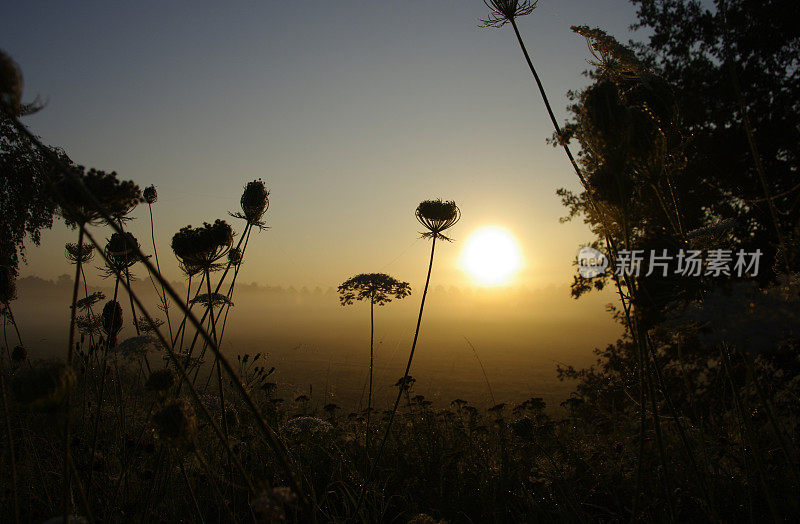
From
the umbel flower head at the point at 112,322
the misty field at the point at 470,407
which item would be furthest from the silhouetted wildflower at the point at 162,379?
the umbel flower head at the point at 112,322

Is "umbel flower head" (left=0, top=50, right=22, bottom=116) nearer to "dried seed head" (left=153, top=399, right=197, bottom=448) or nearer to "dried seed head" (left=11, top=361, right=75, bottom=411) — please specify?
"dried seed head" (left=11, top=361, right=75, bottom=411)

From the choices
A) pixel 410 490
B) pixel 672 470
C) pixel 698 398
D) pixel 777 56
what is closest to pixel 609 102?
pixel 672 470

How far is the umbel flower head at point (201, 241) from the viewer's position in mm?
3033

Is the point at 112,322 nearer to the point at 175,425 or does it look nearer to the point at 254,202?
the point at 254,202

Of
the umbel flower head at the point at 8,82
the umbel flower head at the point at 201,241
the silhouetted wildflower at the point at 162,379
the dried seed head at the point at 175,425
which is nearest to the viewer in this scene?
the umbel flower head at the point at 8,82

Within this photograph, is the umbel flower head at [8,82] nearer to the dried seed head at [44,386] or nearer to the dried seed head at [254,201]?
the dried seed head at [44,386]

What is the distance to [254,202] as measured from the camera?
3.91 metres

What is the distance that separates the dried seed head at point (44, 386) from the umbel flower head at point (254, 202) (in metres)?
2.34

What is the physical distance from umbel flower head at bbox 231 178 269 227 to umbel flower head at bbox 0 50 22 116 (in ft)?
7.26

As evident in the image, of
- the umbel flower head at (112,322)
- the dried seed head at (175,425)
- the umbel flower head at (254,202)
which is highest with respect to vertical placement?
the umbel flower head at (254,202)

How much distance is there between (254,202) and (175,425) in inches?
96.3

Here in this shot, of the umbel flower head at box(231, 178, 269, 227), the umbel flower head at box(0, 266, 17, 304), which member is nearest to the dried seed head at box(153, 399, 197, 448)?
the umbel flower head at box(231, 178, 269, 227)

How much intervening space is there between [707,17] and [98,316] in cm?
1533

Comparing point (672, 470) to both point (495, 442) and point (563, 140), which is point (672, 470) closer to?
point (495, 442)
